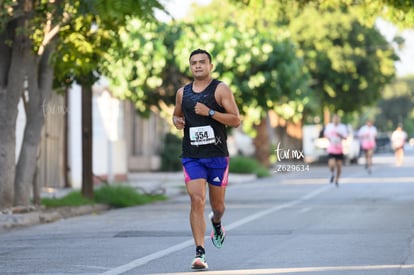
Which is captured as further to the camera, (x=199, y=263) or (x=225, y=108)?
(x=225, y=108)

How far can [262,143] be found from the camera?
46.6 metres

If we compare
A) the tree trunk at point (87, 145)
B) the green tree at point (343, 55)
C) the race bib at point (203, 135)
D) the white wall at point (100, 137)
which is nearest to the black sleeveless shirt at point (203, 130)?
the race bib at point (203, 135)

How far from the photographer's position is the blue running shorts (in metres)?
10.8

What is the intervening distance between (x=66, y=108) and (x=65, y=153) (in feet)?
4.21

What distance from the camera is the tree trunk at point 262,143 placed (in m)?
46.0

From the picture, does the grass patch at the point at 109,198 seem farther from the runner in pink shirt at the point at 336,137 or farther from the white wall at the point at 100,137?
the runner in pink shirt at the point at 336,137

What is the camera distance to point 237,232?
50.5 ft

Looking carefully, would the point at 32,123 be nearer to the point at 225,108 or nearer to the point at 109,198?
the point at 109,198

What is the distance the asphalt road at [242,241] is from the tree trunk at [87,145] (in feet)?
4.09

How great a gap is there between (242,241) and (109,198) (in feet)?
32.9

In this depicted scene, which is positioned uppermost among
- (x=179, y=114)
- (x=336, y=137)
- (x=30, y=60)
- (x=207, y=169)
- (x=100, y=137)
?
(x=30, y=60)

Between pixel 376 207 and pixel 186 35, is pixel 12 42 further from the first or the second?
pixel 186 35

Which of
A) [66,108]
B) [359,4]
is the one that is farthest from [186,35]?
[359,4]

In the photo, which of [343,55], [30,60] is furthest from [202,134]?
[343,55]
